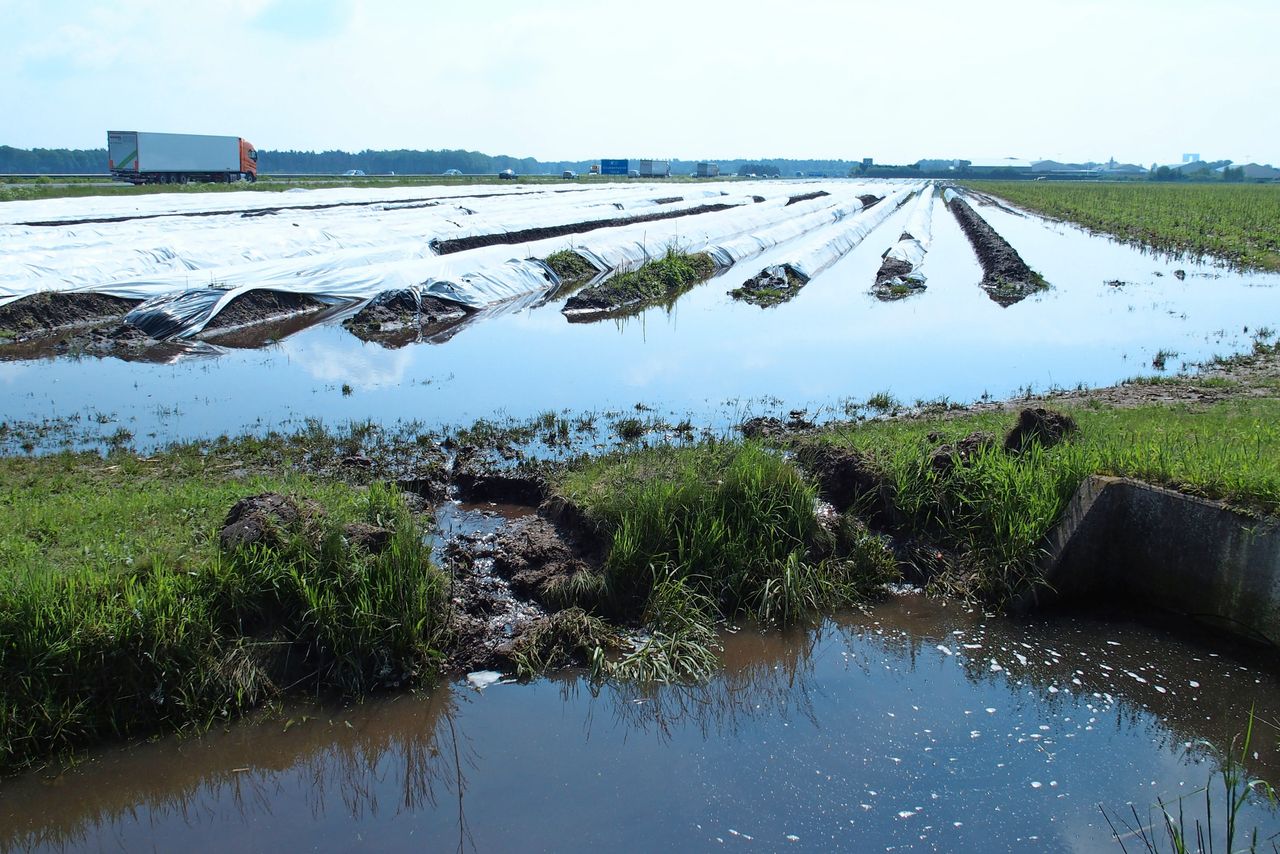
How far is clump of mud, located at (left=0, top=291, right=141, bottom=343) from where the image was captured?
40.8ft

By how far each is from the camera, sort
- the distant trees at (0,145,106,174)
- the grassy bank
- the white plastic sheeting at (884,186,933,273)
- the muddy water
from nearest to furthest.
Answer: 1. the muddy water
2. the grassy bank
3. the white plastic sheeting at (884,186,933,273)
4. the distant trees at (0,145,106,174)

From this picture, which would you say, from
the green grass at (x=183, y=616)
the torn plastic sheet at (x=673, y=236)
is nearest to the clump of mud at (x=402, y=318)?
the torn plastic sheet at (x=673, y=236)

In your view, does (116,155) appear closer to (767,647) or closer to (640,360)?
(640,360)

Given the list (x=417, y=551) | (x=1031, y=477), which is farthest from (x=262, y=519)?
(x=1031, y=477)

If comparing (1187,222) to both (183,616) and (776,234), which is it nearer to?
(776,234)

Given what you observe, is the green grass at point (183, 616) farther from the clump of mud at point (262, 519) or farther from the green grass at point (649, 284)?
the green grass at point (649, 284)

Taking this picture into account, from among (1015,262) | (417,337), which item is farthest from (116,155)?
(1015,262)

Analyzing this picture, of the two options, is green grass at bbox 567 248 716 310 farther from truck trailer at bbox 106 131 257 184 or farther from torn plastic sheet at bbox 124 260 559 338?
truck trailer at bbox 106 131 257 184

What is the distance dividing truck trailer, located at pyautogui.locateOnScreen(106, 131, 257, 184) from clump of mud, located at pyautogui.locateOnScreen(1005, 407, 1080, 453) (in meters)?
51.4

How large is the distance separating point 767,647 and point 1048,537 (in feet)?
6.66

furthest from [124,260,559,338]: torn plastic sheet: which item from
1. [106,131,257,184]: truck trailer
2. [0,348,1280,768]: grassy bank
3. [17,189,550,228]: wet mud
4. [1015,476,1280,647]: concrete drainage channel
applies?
[106,131,257,184]: truck trailer

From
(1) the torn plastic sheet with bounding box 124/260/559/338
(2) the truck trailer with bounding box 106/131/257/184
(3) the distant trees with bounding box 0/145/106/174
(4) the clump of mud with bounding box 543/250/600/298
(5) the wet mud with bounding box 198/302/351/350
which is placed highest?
(3) the distant trees with bounding box 0/145/106/174

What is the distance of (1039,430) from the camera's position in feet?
20.8

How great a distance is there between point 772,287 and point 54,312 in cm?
1227
